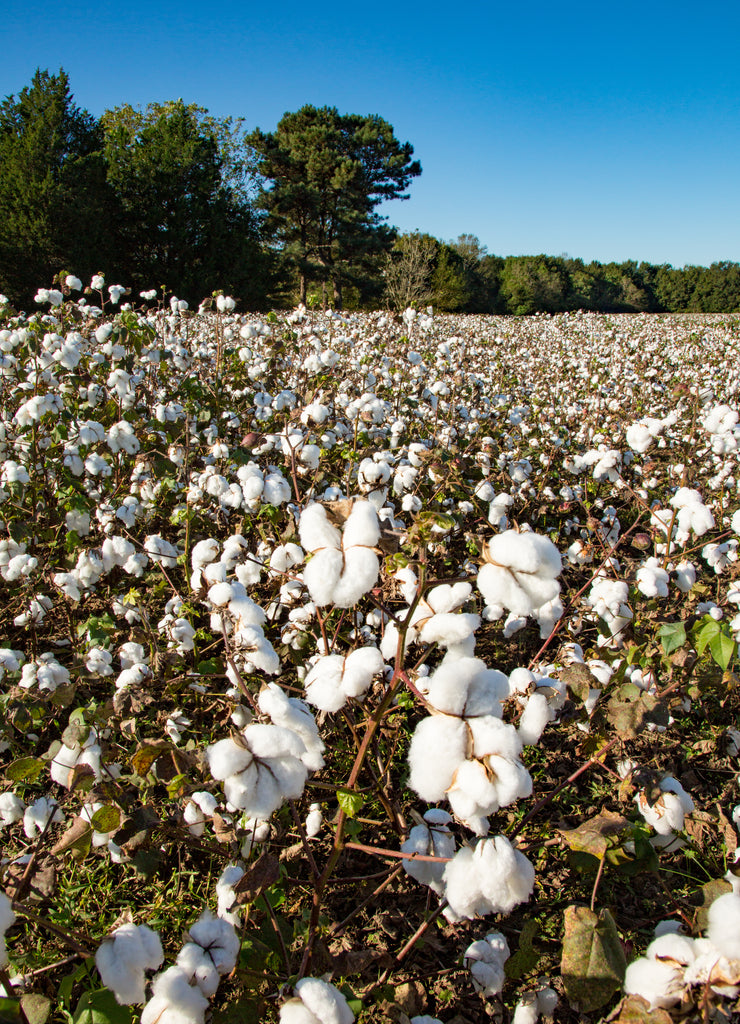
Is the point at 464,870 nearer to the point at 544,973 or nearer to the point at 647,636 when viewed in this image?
the point at 544,973

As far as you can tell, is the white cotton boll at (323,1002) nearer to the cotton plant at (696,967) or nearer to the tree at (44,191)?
the cotton plant at (696,967)

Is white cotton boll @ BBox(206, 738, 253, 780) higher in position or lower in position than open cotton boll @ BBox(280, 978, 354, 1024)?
higher

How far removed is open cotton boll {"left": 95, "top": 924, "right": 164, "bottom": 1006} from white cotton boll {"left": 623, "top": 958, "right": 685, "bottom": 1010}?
864 mm

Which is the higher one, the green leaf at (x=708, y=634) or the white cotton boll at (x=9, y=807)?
the green leaf at (x=708, y=634)

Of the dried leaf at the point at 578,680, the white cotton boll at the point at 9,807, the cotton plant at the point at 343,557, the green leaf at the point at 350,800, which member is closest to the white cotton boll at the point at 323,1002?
the green leaf at the point at 350,800

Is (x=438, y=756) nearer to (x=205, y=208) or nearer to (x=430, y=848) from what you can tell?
(x=430, y=848)

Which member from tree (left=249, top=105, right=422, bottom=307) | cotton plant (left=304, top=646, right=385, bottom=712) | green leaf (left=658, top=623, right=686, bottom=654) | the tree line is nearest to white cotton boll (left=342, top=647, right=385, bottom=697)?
cotton plant (left=304, top=646, right=385, bottom=712)

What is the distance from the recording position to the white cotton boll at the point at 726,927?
79cm

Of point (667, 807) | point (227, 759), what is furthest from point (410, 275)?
point (227, 759)

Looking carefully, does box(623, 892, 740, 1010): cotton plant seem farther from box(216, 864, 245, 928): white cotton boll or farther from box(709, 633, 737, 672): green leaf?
box(216, 864, 245, 928): white cotton boll

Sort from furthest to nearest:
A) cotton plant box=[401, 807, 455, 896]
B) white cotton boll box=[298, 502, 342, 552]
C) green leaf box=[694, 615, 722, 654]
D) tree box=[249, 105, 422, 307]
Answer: tree box=[249, 105, 422, 307] < green leaf box=[694, 615, 722, 654] < cotton plant box=[401, 807, 455, 896] < white cotton boll box=[298, 502, 342, 552]

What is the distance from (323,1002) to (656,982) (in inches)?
22.1

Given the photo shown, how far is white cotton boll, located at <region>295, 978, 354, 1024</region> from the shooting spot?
97 centimetres

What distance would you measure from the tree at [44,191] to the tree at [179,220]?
2604mm
